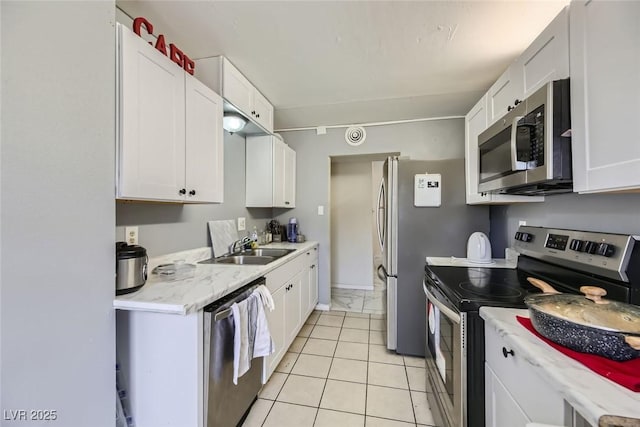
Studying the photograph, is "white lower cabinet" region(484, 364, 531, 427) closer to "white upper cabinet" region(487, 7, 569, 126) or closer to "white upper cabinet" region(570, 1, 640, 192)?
"white upper cabinet" region(570, 1, 640, 192)

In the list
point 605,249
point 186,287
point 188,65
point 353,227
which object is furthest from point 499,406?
point 353,227

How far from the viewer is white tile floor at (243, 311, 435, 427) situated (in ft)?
4.92

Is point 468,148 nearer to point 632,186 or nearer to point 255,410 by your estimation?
point 632,186

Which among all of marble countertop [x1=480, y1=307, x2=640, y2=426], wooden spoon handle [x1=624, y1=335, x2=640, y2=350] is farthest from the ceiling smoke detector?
wooden spoon handle [x1=624, y1=335, x2=640, y2=350]

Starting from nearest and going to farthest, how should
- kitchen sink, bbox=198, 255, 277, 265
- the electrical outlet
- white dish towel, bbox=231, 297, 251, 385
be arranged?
white dish towel, bbox=231, 297, 251, 385, the electrical outlet, kitchen sink, bbox=198, 255, 277, 265

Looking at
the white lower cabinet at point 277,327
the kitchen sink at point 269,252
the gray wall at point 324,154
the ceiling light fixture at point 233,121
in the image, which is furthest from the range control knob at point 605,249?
the ceiling light fixture at point 233,121

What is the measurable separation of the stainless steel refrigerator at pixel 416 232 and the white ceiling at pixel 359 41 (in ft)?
2.43

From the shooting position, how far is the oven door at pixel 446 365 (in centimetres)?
106

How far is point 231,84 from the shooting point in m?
1.88

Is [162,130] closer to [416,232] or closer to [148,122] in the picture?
[148,122]

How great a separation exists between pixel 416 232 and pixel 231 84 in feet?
6.28

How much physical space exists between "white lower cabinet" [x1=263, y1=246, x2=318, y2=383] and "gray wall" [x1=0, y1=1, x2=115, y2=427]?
0.93 m

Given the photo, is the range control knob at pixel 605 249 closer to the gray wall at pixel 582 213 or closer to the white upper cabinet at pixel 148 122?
the gray wall at pixel 582 213

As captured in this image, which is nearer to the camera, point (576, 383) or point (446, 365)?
point (576, 383)
